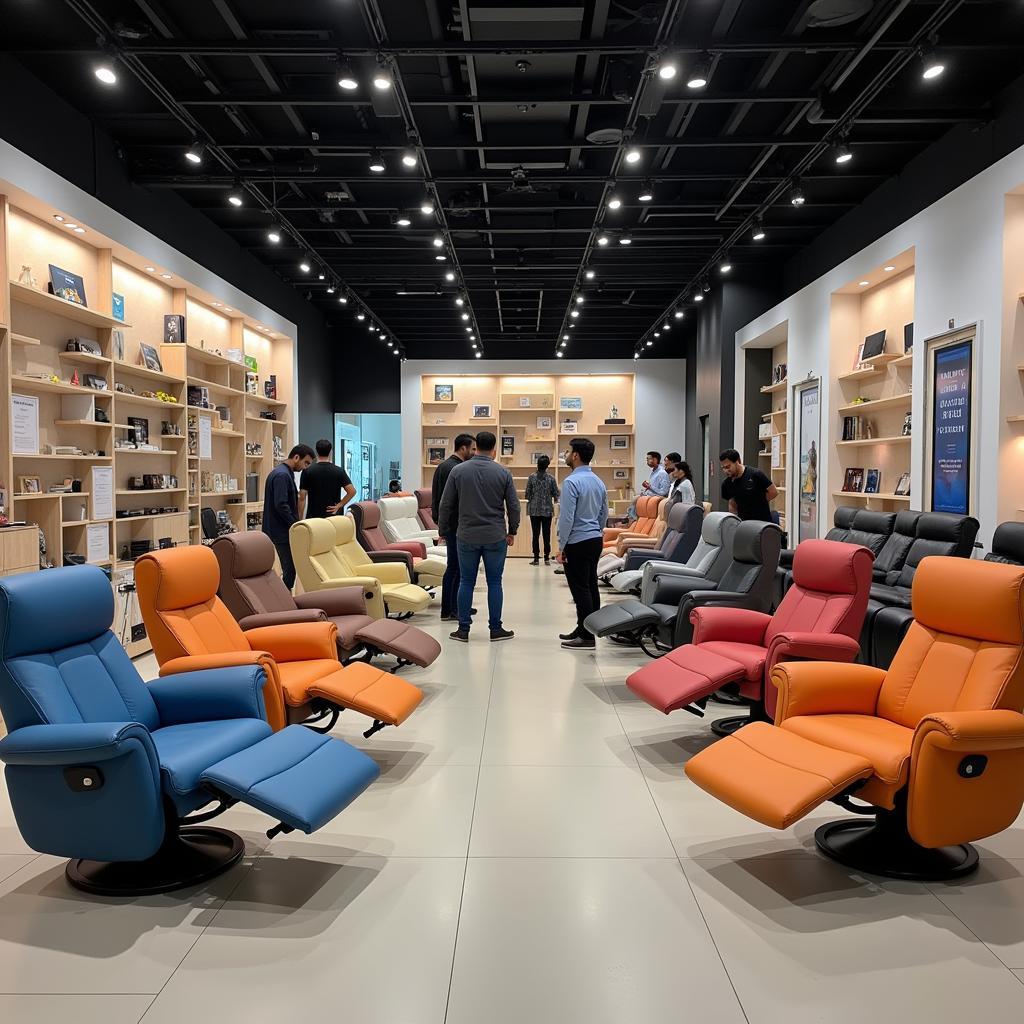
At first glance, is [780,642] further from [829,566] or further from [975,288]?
[975,288]

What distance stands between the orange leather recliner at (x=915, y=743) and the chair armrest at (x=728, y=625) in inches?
47.2

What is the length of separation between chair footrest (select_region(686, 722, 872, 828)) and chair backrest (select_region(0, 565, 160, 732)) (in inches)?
80.8

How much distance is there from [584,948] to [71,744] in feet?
5.22

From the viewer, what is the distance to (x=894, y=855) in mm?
2801

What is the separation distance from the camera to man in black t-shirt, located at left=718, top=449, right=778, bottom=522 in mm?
6984

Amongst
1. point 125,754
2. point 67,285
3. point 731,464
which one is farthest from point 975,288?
point 67,285

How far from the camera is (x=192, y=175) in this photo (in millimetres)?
7152

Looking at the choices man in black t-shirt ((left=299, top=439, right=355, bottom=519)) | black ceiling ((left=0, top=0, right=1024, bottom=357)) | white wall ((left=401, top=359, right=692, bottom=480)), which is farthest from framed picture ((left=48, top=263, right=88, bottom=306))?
white wall ((left=401, top=359, right=692, bottom=480))

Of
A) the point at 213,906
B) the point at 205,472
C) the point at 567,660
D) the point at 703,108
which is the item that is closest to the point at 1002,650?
the point at 213,906

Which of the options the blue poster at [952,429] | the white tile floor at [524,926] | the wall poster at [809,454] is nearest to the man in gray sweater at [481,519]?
the white tile floor at [524,926]

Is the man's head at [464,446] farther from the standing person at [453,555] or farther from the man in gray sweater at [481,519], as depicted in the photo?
the man in gray sweater at [481,519]

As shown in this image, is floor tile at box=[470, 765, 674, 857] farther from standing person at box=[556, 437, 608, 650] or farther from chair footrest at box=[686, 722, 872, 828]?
standing person at box=[556, 437, 608, 650]

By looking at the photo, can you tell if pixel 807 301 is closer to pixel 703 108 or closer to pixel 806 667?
pixel 703 108

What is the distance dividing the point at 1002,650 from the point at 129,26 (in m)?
5.78
